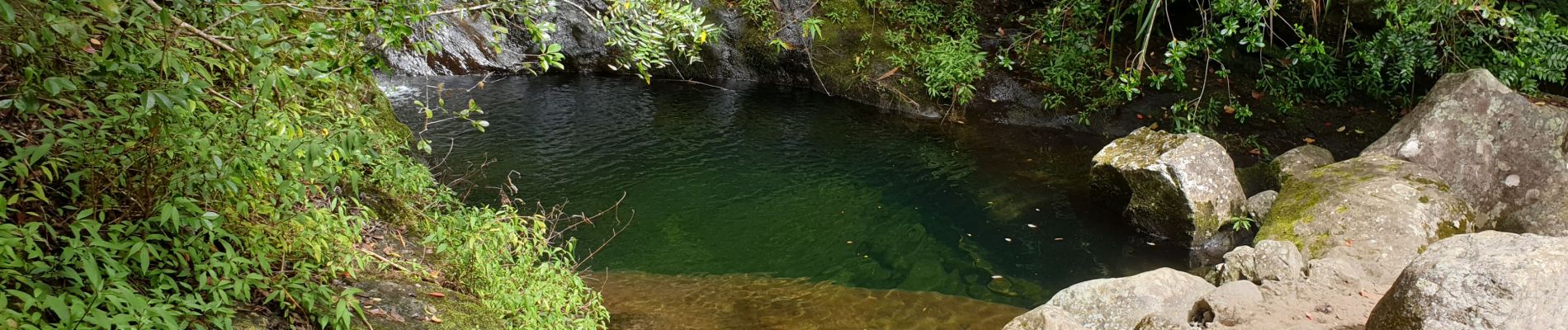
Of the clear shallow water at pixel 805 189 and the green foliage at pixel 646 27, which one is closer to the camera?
the green foliage at pixel 646 27

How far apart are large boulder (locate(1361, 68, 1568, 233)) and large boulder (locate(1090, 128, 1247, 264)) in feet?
5.10

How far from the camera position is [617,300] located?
7.20 metres

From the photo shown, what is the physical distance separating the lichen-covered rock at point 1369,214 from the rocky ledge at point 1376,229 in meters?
0.01

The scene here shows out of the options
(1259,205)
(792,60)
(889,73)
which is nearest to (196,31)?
(1259,205)

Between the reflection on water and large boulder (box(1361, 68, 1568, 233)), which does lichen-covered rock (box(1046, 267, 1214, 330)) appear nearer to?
the reflection on water

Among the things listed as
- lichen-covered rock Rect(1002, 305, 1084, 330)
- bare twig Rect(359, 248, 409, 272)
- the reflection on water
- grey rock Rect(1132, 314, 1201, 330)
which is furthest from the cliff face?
bare twig Rect(359, 248, 409, 272)

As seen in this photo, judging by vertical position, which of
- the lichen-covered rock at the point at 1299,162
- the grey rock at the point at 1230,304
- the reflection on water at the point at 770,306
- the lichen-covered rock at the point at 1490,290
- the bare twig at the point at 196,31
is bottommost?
the reflection on water at the point at 770,306

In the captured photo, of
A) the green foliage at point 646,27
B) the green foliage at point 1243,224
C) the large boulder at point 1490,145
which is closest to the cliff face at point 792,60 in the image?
the green foliage at point 1243,224

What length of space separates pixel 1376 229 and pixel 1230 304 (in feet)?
11.5

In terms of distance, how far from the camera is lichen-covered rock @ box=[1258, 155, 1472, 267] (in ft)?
23.5

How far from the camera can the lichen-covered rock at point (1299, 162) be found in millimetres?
9678

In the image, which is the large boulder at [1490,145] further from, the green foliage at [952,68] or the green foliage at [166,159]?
the green foliage at [166,159]

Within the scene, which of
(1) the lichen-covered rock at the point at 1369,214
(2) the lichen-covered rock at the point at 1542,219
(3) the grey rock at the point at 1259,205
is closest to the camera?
(1) the lichen-covered rock at the point at 1369,214

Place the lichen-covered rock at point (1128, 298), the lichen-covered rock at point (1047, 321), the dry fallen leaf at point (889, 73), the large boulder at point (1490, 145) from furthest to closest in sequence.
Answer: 1. the dry fallen leaf at point (889, 73)
2. the large boulder at point (1490, 145)
3. the lichen-covered rock at point (1128, 298)
4. the lichen-covered rock at point (1047, 321)
